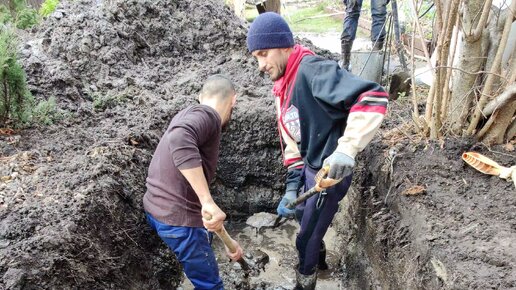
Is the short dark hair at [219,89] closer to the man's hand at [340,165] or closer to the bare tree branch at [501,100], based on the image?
the man's hand at [340,165]

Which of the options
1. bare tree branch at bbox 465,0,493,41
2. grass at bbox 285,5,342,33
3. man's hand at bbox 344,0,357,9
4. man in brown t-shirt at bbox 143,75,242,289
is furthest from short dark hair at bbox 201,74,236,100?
grass at bbox 285,5,342,33

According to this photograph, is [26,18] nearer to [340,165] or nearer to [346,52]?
[346,52]

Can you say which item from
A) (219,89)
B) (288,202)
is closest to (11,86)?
(219,89)

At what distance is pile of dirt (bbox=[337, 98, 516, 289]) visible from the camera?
2109 mm

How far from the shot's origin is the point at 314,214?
2.79 m

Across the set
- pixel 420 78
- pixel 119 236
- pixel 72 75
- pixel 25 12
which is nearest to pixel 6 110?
pixel 72 75

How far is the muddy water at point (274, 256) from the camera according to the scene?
3.57 meters

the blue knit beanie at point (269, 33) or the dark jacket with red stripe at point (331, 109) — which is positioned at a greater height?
the blue knit beanie at point (269, 33)

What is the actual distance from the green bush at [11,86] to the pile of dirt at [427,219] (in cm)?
296

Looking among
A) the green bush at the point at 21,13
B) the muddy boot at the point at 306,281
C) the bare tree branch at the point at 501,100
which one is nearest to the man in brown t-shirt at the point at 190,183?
the muddy boot at the point at 306,281

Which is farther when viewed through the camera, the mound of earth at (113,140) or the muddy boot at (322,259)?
the muddy boot at (322,259)

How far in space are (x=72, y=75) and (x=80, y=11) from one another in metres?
1.70

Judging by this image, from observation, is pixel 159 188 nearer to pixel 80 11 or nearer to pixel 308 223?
pixel 308 223

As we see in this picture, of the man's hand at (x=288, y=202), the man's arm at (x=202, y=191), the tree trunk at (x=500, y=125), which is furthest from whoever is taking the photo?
the man's hand at (x=288, y=202)
